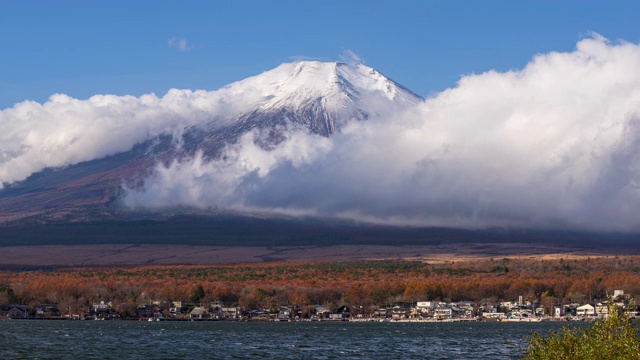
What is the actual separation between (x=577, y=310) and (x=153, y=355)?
→ 95.9 meters

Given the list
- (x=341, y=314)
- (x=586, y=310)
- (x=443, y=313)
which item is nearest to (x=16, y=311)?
(x=341, y=314)

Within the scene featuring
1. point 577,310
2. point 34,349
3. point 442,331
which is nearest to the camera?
point 34,349

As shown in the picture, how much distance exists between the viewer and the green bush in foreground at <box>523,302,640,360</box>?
40.7 meters

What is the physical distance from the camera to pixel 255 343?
4035 inches

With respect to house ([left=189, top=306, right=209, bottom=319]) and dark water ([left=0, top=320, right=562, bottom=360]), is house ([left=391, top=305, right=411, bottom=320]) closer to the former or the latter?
house ([left=189, top=306, right=209, bottom=319])

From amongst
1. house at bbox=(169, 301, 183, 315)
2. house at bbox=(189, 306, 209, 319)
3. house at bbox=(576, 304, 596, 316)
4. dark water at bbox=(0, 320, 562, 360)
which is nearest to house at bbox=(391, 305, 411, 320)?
house at bbox=(576, 304, 596, 316)

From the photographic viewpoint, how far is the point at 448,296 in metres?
184

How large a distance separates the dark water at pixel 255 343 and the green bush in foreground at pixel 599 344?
4030cm

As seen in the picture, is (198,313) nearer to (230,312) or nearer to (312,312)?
(230,312)

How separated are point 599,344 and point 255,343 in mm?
64001

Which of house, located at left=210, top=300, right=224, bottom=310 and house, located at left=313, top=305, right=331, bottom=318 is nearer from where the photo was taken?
house, located at left=313, top=305, right=331, bottom=318

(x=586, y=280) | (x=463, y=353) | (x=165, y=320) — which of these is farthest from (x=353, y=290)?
(x=463, y=353)

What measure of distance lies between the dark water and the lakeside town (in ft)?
100

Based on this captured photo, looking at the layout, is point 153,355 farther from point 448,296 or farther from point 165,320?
point 448,296
